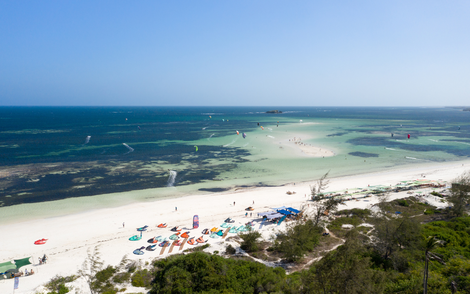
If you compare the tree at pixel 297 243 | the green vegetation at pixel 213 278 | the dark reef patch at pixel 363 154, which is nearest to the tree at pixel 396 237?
the tree at pixel 297 243

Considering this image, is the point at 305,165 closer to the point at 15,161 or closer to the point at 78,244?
the point at 78,244

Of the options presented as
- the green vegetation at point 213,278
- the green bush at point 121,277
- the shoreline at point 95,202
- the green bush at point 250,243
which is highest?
the green vegetation at point 213,278

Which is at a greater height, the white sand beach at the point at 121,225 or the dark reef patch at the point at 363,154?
the dark reef patch at the point at 363,154

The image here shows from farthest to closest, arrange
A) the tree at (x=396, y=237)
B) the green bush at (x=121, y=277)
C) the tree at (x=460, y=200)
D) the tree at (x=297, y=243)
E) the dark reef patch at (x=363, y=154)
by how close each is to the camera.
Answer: the dark reef patch at (x=363, y=154)
the tree at (x=460, y=200)
the tree at (x=297, y=243)
the tree at (x=396, y=237)
the green bush at (x=121, y=277)

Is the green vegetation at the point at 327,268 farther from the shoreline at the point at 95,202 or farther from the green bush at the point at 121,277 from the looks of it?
the shoreline at the point at 95,202

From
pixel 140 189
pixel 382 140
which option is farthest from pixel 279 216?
pixel 382 140

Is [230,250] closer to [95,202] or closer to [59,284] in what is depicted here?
[59,284]

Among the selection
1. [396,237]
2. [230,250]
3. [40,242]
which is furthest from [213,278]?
[40,242]

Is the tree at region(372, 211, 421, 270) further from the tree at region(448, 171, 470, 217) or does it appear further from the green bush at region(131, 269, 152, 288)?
the green bush at region(131, 269, 152, 288)

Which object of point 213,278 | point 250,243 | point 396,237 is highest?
point 396,237
